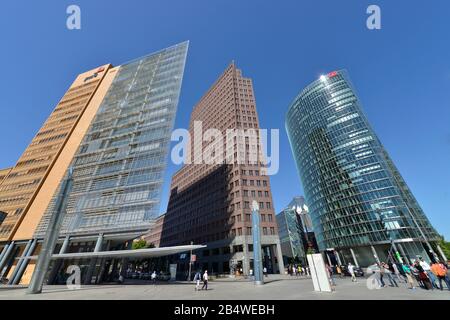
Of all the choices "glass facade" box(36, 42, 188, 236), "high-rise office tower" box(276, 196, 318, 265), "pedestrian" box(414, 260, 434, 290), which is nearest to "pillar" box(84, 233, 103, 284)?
"glass facade" box(36, 42, 188, 236)

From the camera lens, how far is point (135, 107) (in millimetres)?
54594

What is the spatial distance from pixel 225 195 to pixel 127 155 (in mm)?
31512

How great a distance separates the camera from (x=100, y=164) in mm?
46594

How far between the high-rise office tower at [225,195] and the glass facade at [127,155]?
1024 inches

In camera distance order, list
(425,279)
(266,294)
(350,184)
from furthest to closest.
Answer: (350,184) → (266,294) → (425,279)

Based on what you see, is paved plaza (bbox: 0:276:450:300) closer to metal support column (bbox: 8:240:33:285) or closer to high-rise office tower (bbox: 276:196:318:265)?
metal support column (bbox: 8:240:33:285)

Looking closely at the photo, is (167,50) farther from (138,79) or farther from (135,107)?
(135,107)

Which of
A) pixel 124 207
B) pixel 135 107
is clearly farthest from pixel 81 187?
pixel 135 107

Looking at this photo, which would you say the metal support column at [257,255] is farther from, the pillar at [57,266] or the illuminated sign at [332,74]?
the illuminated sign at [332,74]

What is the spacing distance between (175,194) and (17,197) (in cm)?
5556

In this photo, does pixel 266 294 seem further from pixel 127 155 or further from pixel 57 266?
pixel 127 155

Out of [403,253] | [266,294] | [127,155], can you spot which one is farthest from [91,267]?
[403,253]

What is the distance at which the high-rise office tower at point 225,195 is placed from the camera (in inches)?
2260
